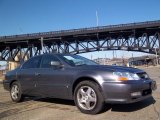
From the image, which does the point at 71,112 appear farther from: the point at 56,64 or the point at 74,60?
the point at 74,60

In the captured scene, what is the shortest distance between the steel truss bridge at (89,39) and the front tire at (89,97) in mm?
48823

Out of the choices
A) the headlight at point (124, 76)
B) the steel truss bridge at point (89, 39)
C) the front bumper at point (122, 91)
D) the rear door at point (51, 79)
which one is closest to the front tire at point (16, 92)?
the rear door at point (51, 79)

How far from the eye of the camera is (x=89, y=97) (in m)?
6.43

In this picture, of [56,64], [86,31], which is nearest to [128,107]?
[56,64]

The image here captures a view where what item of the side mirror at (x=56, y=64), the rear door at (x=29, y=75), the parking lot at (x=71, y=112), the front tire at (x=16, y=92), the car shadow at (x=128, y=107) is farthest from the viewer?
the front tire at (x=16, y=92)

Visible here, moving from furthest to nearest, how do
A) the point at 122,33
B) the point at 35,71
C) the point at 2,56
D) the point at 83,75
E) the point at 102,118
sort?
1. the point at 2,56
2. the point at 122,33
3. the point at 35,71
4. the point at 83,75
5. the point at 102,118

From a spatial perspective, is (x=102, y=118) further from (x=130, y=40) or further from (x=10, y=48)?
(x=10, y=48)

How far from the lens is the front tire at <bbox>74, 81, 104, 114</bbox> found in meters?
6.18

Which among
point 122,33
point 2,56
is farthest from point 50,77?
point 2,56

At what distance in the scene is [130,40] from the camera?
195ft

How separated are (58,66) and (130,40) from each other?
176 ft

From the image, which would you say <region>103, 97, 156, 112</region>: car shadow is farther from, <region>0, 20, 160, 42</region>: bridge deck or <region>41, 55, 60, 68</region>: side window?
<region>0, 20, 160, 42</region>: bridge deck

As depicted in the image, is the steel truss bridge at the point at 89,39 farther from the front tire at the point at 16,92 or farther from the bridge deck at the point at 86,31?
the front tire at the point at 16,92

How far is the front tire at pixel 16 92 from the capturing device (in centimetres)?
864
